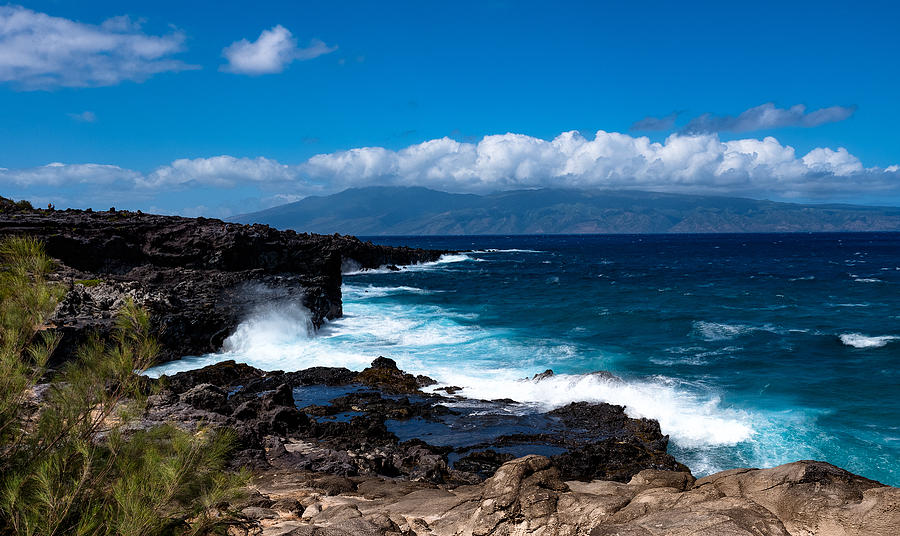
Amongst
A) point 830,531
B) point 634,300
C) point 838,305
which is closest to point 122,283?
point 830,531

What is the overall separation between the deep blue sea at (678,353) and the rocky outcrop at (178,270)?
133 centimetres

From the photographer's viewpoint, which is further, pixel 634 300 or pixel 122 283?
pixel 634 300

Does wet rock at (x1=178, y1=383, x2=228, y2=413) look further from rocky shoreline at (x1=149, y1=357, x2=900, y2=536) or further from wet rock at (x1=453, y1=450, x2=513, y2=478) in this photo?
wet rock at (x1=453, y1=450, x2=513, y2=478)

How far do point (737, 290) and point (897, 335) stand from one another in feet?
82.8

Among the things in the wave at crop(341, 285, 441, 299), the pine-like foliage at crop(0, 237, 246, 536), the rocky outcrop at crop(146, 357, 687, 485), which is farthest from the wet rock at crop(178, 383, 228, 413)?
the wave at crop(341, 285, 441, 299)

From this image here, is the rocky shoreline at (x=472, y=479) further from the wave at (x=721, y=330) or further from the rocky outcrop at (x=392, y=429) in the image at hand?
the wave at (x=721, y=330)

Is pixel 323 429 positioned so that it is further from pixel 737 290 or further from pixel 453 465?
pixel 737 290

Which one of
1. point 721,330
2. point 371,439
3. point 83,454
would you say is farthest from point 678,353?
point 83,454

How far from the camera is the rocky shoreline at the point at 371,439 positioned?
8086 mm

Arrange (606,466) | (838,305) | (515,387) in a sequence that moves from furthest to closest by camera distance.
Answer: (838,305), (515,387), (606,466)

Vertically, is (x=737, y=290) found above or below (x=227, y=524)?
below

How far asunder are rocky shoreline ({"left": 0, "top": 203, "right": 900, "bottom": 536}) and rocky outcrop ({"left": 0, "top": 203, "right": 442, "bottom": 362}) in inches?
4.0

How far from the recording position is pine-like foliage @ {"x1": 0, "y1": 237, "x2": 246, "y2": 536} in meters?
6.36

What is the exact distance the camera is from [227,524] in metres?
8.74
